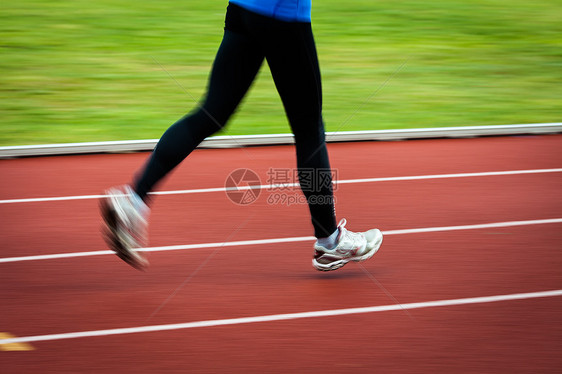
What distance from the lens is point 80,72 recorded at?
31.4ft

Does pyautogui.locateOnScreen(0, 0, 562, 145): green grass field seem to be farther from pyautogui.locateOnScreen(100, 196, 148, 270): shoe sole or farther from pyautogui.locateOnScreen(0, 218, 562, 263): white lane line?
pyautogui.locateOnScreen(100, 196, 148, 270): shoe sole

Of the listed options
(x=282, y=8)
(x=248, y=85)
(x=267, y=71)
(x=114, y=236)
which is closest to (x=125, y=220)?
(x=114, y=236)

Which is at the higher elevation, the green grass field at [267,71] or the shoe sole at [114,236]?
the shoe sole at [114,236]

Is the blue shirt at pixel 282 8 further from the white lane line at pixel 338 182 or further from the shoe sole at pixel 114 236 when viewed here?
the white lane line at pixel 338 182

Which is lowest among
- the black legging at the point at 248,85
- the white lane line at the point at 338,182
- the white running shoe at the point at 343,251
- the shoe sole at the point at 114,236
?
the white lane line at the point at 338,182

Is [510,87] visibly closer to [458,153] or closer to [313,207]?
[458,153]

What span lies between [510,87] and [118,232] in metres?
6.60

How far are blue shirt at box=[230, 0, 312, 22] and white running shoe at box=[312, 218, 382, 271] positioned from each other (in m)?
1.02

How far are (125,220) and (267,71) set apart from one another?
22.0ft

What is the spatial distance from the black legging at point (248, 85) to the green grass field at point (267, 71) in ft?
11.3
